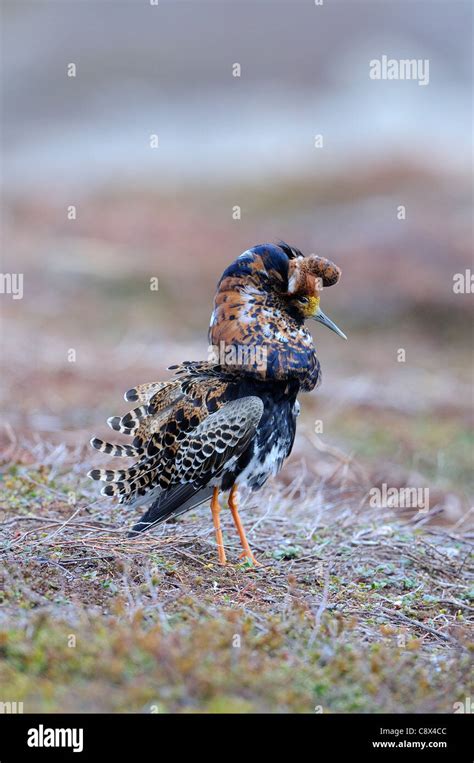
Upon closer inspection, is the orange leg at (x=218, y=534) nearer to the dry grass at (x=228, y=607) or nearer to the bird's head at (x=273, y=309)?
the dry grass at (x=228, y=607)

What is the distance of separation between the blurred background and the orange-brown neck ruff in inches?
150

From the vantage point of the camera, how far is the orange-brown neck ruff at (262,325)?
21.1ft

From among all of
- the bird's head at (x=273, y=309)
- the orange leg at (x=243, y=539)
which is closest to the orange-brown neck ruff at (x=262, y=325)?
the bird's head at (x=273, y=309)

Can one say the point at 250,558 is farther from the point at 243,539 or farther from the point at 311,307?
the point at 311,307

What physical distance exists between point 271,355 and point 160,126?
32226 millimetres

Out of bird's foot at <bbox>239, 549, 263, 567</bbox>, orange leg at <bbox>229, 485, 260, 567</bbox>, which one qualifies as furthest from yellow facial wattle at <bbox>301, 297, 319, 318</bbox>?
bird's foot at <bbox>239, 549, 263, 567</bbox>

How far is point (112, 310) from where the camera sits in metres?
18.8

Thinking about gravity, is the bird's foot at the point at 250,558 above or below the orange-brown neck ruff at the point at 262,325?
below

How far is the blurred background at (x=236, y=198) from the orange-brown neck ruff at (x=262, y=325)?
150 inches

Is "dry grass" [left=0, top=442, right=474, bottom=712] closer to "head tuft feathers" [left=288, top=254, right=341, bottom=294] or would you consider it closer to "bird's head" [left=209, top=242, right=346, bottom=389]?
"bird's head" [left=209, top=242, right=346, bottom=389]

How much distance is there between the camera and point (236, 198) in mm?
28609

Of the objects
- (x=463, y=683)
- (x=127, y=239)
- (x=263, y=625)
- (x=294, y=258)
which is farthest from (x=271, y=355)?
(x=127, y=239)

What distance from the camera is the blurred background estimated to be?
1369 cm
